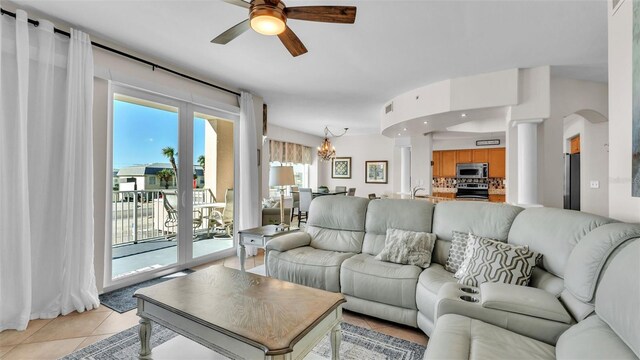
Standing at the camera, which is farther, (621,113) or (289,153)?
(289,153)

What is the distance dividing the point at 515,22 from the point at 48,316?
4.81 m

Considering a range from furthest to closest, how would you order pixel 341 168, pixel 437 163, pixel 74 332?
pixel 341 168 < pixel 437 163 < pixel 74 332

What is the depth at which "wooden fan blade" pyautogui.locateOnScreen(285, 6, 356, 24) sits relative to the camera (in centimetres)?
170

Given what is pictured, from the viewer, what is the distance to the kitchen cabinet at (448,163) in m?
7.98

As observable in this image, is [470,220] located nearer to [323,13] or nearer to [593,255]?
[593,255]

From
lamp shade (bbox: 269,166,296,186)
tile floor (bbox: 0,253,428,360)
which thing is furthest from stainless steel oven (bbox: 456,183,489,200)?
tile floor (bbox: 0,253,428,360)

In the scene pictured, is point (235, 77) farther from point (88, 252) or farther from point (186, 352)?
point (186, 352)

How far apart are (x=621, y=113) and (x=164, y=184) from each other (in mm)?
4264

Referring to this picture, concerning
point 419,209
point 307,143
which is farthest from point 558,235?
point 307,143

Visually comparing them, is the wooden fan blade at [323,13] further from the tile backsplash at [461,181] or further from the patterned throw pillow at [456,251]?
the tile backsplash at [461,181]

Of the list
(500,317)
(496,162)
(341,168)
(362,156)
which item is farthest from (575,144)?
(500,317)

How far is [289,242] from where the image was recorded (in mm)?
2994

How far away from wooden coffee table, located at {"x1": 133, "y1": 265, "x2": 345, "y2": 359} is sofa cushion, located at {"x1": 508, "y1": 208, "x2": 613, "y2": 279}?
1.40 meters

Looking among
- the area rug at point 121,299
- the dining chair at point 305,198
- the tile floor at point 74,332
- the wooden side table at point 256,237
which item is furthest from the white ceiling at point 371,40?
the dining chair at point 305,198
